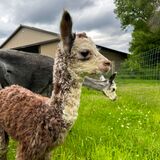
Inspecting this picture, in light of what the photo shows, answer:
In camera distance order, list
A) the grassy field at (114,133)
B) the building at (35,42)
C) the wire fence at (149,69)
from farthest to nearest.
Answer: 1. the building at (35,42)
2. the wire fence at (149,69)
3. the grassy field at (114,133)

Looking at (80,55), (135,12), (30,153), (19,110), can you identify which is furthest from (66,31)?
(135,12)

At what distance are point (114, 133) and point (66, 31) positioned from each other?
3.07 m

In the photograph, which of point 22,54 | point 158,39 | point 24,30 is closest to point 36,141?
point 22,54

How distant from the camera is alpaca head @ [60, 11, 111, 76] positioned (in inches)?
164

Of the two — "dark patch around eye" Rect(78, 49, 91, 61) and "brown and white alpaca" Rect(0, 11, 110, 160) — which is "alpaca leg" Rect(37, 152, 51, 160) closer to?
"brown and white alpaca" Rect(0, 11, 110, 160)

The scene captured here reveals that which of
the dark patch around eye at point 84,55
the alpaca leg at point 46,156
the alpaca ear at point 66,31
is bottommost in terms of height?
the alpaca leg at point 46,156

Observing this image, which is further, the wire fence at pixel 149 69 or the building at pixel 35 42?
the building at pixel 35 42

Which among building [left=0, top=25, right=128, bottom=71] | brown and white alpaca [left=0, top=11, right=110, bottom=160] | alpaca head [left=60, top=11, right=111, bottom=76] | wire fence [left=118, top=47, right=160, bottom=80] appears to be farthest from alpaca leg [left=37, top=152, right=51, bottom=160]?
building [left=0, top=25, right=128, bottom=71]

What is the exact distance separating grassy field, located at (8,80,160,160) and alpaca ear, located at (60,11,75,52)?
1643 millimetres

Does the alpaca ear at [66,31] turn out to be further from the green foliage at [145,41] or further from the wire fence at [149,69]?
the green foliage at [145,41]

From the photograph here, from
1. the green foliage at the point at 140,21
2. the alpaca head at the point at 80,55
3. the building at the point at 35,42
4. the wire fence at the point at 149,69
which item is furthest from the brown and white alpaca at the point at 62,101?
the green foliage at the point at 140,21

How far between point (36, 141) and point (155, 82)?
376 inches

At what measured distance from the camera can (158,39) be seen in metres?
40.8

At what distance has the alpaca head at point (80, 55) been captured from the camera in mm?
4172
